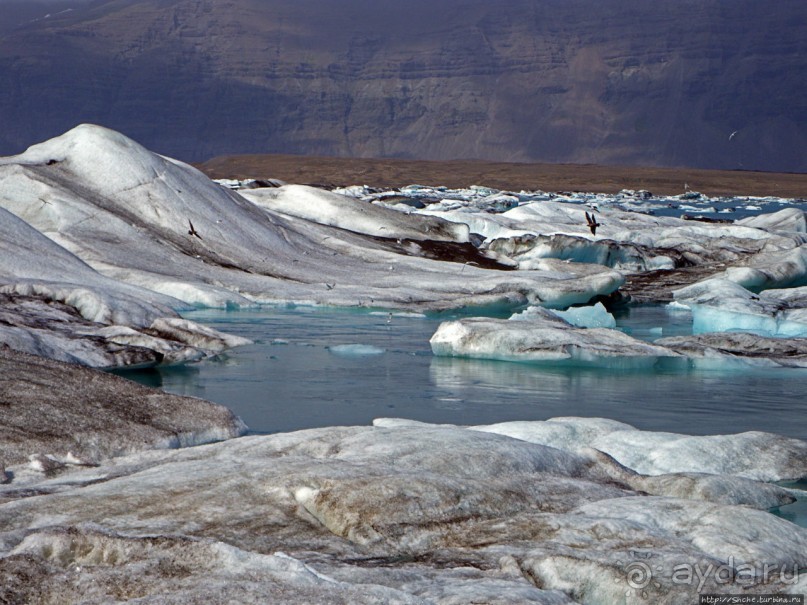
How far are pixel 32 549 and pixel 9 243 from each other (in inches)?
455

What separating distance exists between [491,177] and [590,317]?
72.8 metres

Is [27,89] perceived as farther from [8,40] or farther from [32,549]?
[32,549]

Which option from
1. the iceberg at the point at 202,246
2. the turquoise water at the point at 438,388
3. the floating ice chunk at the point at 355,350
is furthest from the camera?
the iceberg at the point at 202,246

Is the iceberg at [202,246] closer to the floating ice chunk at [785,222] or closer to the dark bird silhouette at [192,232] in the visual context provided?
the dark bird silhouette at [192,232]

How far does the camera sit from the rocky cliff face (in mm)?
174500

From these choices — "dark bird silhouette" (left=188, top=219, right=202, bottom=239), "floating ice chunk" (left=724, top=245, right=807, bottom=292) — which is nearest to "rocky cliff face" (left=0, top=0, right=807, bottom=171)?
"floating ice chunk" (left=724, top=245, right=807, bottom=292)

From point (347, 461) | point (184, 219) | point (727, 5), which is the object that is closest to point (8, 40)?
point (727, 5)

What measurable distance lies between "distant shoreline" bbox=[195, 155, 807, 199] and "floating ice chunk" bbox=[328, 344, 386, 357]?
2385 inches

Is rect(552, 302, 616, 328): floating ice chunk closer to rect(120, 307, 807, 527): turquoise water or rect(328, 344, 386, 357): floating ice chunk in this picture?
rect(120, 307, 807, 527): turquoise water

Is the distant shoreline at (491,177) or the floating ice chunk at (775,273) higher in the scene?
the distant shoreline at (491,177)

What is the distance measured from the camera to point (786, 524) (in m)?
6.05

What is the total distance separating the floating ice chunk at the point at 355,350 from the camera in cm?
1482

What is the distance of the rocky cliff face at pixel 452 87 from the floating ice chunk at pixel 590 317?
512ft

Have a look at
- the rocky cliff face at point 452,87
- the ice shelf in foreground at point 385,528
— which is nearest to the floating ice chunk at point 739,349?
the ice shelf in foreground at point 385,528
